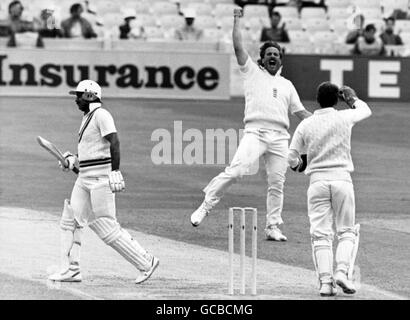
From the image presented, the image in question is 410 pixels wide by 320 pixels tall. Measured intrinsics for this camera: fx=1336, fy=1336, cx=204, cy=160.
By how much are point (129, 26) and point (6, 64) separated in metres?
3.68

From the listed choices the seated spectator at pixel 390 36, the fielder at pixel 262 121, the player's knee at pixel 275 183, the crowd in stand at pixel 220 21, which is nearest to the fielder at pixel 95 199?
the fielder at pixel 262 121

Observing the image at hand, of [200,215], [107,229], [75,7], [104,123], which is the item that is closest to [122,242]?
[107,229]

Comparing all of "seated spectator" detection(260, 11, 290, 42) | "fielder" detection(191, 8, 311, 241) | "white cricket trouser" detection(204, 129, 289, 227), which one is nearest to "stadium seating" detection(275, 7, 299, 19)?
"seated spectator" detection(260, 11, 290, 42)

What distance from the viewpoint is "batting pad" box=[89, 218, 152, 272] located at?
→ 12.4 m

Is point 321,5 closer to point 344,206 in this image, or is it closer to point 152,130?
point 152,130

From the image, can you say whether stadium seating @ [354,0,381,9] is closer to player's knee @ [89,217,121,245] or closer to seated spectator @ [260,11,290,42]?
seated spectator @ [260,11,290,42]

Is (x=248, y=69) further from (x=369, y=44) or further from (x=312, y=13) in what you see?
(x=312, y=13)

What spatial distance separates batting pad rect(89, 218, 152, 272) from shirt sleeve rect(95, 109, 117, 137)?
2.70 feet

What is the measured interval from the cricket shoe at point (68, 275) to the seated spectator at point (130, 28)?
69.7 feet

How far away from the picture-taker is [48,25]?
32.8 meters

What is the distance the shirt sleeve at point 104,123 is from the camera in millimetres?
12352

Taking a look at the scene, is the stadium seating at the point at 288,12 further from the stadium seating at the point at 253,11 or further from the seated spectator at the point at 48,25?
the seated spectator at the point at 48,25

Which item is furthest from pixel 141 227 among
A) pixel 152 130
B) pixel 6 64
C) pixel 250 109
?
pixel 6 64

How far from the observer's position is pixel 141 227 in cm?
1659
